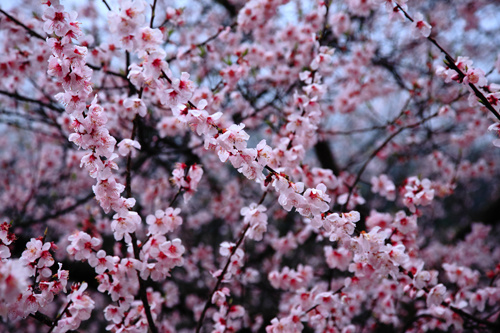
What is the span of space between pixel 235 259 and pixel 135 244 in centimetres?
74

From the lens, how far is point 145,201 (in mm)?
4895

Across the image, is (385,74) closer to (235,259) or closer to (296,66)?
(296,66)

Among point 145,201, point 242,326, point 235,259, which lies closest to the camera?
point 235,259

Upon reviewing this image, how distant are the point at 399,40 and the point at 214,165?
4224 mm

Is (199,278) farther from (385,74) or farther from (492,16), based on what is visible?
(492,16)

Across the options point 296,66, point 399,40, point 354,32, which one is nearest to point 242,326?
point 296,66

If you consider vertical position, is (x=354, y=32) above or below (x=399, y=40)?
below

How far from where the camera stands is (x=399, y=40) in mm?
6262

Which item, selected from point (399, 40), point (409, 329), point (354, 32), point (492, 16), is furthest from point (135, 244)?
point (492, 16)

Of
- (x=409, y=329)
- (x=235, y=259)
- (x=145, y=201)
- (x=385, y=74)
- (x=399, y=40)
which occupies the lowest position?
(x=235, y=259)

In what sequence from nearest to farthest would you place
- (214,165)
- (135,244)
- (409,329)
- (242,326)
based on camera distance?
1. (135,244)
2. (409,329)
3. (242,326)
4. (214,165)

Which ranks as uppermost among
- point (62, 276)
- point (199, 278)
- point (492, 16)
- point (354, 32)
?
point (492, 16)

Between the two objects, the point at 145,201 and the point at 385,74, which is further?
the point at 385,74

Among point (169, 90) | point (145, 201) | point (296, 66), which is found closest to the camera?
point (169, 90)
